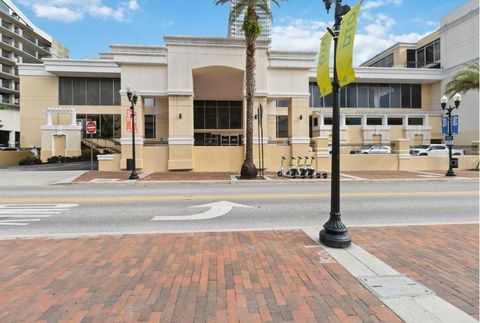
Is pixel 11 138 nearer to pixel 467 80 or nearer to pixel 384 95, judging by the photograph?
pixel 384 95

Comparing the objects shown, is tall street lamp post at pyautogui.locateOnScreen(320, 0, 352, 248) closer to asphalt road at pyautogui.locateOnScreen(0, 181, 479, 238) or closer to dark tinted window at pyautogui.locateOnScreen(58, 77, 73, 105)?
asphalt road at pyautogui.locateOnScreen(0, 181, 479, 238)

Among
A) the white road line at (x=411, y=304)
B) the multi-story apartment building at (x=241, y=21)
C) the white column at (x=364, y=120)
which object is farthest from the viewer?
the white column at (x=364, y=120)

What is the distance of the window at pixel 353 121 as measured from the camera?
4212cm

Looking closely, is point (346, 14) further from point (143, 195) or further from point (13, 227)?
point (143, 195)

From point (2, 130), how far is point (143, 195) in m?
55.2

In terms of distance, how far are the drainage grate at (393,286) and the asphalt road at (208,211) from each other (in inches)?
125

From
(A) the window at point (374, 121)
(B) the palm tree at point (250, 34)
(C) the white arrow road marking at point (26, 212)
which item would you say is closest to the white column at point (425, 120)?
(A) the window at point (374, 121)

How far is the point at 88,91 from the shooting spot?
135ft

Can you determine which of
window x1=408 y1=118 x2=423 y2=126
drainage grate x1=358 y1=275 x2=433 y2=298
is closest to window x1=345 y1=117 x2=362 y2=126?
window x1=408 y1=118 x2=423 y2=126

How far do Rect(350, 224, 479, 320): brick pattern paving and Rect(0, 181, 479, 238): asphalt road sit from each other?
105cm

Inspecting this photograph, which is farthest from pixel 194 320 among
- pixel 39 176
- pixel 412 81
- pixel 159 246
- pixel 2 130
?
pixel 2 130

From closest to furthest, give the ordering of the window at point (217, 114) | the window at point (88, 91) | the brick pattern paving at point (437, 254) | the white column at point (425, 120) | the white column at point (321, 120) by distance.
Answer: the brick pattern paving at point (437, 254), the window at point (217, 114), the white column at point (321, 120), the window at point (88, 91), the white column at point (425, 120)

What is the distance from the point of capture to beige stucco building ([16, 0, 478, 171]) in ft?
70.4

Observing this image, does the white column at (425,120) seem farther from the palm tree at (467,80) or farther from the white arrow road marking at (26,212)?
the white arrow road marking at (26,212)
